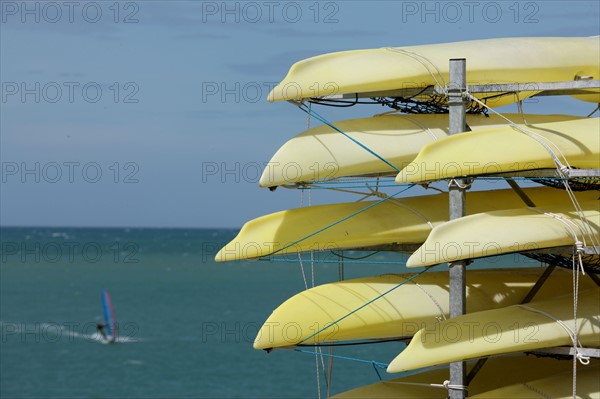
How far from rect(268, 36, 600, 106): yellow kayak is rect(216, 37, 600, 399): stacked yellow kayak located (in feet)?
0.05

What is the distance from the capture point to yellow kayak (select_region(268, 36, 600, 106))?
14102 millimetres

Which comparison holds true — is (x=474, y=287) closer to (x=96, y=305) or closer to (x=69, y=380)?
(x=69, y=380)

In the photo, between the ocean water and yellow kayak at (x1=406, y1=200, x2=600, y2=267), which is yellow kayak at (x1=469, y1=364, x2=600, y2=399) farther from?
the ocean water

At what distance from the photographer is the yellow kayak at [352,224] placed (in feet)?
48.0

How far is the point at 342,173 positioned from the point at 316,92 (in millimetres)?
990

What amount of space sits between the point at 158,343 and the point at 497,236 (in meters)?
46.7

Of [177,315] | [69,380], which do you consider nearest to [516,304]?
[69,380]

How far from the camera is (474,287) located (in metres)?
14.9

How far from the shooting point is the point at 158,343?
5850 centimetres

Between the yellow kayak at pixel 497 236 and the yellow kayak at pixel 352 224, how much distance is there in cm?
151

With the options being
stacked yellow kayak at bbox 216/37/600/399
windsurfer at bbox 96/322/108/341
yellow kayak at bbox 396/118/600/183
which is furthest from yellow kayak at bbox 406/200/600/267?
windsurfer at bbox 96/322/108/341

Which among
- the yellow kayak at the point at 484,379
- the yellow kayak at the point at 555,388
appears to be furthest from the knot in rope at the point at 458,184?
the yellow kayak at the point at 484,379

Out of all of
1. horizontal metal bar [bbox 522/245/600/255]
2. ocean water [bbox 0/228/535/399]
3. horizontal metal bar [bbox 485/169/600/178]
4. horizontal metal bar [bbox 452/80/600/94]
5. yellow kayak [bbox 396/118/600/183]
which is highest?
horizontal metal bar [bbox 452/80/600/94]

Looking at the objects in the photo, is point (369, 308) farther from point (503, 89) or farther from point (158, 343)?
point (158, 343)
